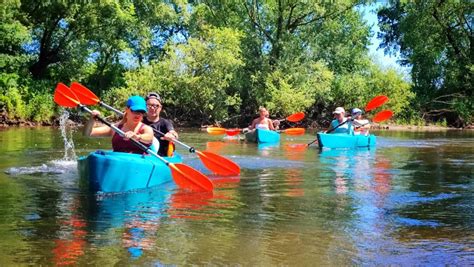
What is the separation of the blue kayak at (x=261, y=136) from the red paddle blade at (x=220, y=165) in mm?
6778

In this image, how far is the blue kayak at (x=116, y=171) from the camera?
236 inches

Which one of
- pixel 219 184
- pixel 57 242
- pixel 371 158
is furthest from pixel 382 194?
pixel 371 158

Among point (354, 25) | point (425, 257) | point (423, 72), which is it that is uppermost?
point (354, 25)

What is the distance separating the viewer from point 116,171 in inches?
242

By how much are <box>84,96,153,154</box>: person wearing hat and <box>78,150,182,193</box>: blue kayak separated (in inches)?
8.0

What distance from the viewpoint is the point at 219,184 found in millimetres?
7422

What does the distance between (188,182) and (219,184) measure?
79cm

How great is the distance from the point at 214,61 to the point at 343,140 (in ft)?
43.6

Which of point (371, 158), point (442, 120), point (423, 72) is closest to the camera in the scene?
point (371, 158)

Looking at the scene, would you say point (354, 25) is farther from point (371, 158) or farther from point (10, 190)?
point (10, 190)

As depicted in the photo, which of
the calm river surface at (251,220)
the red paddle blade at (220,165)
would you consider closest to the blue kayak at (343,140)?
the calm river surface at (251,220)

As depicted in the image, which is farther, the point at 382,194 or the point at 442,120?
the point at 442,120

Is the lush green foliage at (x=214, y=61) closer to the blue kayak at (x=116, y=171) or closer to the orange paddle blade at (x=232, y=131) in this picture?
the orange paddle blade at (x=232, y=131)

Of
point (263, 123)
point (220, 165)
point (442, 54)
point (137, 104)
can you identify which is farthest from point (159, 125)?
point (442, 54)
